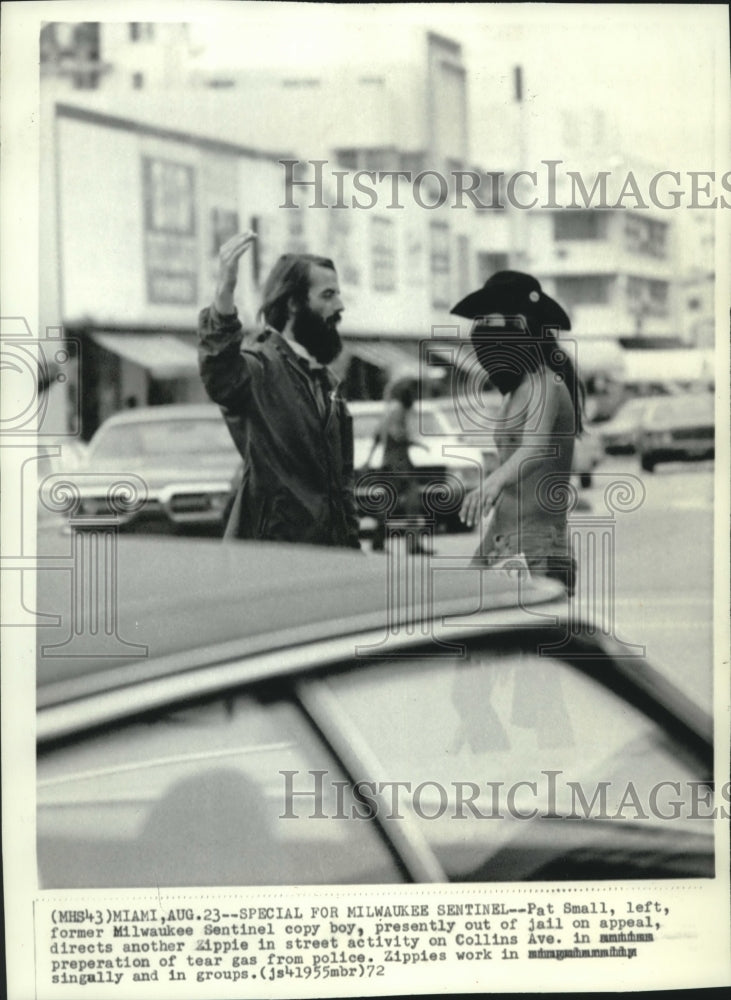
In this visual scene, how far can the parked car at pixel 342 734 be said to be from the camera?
2.53 meters

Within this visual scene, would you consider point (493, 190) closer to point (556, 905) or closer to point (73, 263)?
point (73, 263)

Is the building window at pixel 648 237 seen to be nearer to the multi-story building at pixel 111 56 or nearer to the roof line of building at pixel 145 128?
the roof line of building at pixel 145 128

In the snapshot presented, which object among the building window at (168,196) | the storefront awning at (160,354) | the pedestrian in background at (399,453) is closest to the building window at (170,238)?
the building window at (168,196)

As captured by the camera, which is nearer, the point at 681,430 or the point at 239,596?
the point at 239,596

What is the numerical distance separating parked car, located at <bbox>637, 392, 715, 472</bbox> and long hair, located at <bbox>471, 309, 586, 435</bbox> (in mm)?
222

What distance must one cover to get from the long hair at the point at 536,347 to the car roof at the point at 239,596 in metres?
0.52

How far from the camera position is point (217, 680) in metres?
2.51

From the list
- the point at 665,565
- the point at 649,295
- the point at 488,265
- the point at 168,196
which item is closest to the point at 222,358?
the point at 168,196

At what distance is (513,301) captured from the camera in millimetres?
2701

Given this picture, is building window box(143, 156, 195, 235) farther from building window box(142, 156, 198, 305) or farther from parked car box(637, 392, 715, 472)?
parked car box(637, 392, 715, 472)

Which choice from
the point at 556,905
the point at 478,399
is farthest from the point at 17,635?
the point at 556,905

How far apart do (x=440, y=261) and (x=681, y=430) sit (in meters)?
0.75
